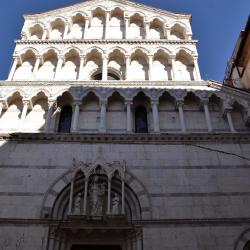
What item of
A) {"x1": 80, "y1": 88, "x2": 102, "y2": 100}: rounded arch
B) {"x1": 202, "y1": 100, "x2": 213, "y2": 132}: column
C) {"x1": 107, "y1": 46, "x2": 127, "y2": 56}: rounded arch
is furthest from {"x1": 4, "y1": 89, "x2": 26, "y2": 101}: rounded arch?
{"x1": 202, "y1": 100, "x2": 213, "y2": 132}: column

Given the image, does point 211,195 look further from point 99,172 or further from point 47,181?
point 47,181

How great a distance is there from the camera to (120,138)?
8469 mm

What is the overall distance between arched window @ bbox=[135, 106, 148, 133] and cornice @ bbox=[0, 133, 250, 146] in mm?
587

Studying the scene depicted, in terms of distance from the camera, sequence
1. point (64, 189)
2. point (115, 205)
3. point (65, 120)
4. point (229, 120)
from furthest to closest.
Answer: point (65, 120), point (229, 120), point (64, 189), point (115, 205)

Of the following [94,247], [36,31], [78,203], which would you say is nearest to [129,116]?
[78,203]

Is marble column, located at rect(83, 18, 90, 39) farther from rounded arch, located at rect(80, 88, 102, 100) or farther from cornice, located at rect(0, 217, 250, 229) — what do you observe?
cornice, located at rect(0, 217, 250, 229)

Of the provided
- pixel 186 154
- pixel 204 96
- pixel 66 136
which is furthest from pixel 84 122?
pixel 204 96

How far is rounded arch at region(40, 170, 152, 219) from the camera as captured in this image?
7.29 metres

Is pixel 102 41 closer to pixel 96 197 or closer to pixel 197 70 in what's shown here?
pixel 197 70

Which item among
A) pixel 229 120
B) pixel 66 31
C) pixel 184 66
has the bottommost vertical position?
pixel 229 120

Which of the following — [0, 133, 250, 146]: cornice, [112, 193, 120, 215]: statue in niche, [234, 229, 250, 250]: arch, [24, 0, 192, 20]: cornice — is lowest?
[234, 229, 250, 250]: arch

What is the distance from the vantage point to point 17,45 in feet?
35.6

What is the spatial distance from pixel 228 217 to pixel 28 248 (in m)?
4.14

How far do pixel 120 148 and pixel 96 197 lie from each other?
1410 mm
